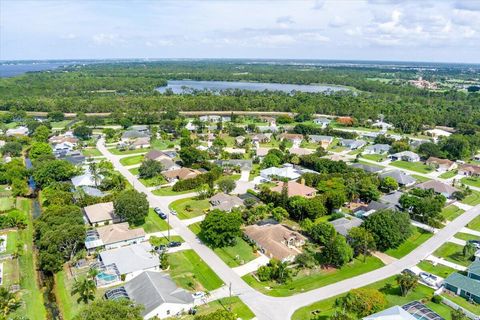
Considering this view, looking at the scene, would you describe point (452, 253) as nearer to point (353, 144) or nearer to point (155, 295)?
point (155, 295)

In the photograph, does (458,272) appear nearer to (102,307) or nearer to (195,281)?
(195,281)

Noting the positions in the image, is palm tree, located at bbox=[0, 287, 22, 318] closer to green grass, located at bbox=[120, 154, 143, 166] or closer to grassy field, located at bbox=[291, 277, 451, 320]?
grassy field, located at bbox=[291, 277, 451, 320]

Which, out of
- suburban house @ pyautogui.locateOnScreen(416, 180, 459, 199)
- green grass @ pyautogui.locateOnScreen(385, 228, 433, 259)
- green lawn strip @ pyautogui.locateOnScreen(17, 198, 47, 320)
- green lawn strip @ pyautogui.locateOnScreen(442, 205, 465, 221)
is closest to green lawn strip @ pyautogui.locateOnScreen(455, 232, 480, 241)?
green grass @ pyautogui.locateOnScreen(385, 228, 433, 259)

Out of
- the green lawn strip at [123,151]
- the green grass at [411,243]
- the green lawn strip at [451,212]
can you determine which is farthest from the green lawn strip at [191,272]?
the green lawn strip at [123,151]

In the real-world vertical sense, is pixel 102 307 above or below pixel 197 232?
above

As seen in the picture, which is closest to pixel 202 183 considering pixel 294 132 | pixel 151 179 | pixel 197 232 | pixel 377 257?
pixel 151 179

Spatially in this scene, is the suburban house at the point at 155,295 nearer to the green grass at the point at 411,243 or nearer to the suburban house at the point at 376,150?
the green grass at the point at 411,243
